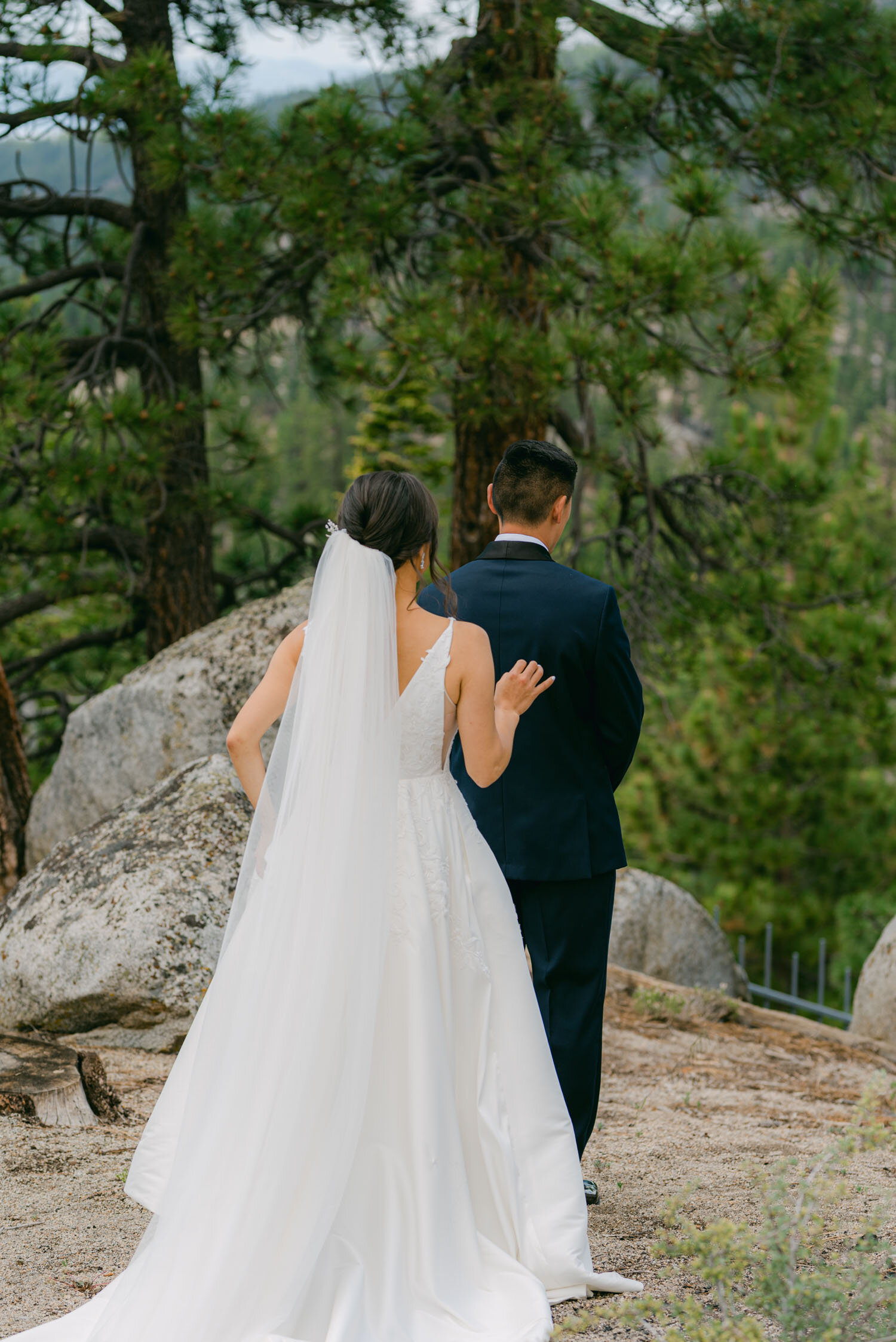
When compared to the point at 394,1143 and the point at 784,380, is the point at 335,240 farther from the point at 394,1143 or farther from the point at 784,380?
the point at 394,1143

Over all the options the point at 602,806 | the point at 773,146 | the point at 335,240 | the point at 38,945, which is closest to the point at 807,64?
the point at 773,146

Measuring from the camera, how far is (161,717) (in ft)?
21.2

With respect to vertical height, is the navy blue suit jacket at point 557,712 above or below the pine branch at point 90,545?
below

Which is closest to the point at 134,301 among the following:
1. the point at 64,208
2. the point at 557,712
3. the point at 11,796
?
the point at 64,208

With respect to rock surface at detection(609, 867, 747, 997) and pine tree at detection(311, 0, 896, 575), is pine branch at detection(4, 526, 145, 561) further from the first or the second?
rock surface at detection(609, 867, 747, 997)

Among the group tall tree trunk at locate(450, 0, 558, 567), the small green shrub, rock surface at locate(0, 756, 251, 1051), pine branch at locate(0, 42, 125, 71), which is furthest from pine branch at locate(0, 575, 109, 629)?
the small green shrub

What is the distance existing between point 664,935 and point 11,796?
3.87 metres

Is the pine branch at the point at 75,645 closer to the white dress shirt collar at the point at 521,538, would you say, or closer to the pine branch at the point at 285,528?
the pine branch at the point at 285,528

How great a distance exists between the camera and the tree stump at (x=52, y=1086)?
386 centimetres

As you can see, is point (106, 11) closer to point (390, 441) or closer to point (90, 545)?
point (90, 545)

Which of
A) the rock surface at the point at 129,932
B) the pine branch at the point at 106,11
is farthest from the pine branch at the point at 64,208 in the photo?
the rock surface at the point at 129,932

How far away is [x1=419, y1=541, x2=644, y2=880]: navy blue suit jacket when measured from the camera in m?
3.19

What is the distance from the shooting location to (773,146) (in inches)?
251

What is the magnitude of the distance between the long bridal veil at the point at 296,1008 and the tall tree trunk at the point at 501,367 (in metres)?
3.54
